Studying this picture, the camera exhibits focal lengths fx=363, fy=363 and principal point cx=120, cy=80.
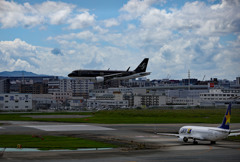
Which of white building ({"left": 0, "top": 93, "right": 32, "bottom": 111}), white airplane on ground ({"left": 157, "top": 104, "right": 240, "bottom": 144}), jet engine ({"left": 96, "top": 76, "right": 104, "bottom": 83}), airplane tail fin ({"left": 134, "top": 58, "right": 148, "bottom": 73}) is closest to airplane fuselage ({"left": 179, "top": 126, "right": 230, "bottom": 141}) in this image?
white airplane on ground ({"left": 157, "top": 104, "right": 240, "bottom": 144})

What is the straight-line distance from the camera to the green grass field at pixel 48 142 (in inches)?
1825

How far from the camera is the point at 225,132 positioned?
48.4 m

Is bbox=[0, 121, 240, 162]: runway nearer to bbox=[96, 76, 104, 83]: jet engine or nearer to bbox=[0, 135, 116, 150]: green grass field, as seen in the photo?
bbox=[0, 135, 116, 150]: green grass field

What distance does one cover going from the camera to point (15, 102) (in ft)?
563

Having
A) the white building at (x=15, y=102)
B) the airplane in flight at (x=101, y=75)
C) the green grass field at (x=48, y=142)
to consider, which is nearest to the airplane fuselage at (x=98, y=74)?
the airplane in flight at (x=101, y=75)

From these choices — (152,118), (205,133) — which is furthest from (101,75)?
(205,133)

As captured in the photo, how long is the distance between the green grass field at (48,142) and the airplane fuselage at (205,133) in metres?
11.6

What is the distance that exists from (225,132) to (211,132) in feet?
6.09

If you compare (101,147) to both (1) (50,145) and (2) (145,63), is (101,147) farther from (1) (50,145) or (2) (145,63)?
(2) (145,63)

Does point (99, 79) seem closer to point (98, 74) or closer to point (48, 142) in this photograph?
point (98, 74)

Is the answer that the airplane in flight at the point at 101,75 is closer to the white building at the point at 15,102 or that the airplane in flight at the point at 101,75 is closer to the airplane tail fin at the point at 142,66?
the airplane tail fin at the point at 142,66

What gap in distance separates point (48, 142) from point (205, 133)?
21737mm

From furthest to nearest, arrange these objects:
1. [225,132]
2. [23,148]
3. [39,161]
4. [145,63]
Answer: [145,63] → [225,132] → [23,148] → [39,161]

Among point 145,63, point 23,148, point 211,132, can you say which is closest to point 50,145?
point 23,148
